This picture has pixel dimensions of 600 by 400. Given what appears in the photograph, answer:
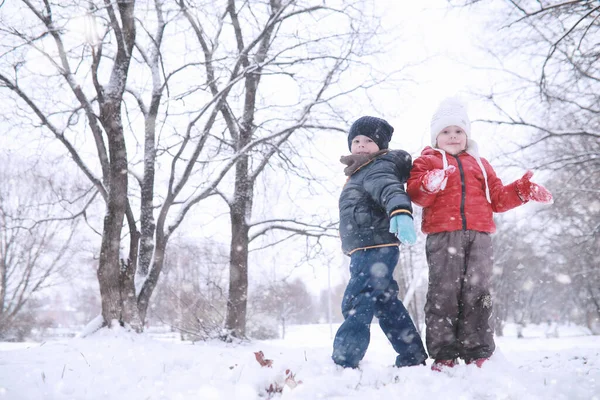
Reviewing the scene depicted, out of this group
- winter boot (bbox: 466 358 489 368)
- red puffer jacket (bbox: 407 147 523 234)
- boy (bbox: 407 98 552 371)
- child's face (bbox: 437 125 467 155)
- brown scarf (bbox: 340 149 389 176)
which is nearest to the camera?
winter boot (bbox: 466 358 489 368)

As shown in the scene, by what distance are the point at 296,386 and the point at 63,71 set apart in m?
4.73

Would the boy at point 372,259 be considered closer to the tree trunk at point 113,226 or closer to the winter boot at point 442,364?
the winter boot at point 442,364

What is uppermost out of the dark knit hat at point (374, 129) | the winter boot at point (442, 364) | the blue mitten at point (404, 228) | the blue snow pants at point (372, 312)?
the dark knit hat at point (374, 129)

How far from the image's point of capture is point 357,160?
2621 millimetres

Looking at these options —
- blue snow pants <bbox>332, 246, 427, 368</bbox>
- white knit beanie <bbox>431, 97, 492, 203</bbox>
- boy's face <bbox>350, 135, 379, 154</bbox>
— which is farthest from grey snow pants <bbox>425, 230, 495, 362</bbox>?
boy's face <bbox>350, 135, 379, 154</bbox>

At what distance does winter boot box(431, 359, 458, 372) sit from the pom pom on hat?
1504 millimetres

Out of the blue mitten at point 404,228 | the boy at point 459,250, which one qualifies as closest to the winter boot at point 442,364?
the boy at point 459,250

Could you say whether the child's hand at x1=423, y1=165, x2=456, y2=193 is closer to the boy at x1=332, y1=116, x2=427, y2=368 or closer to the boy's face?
the boy at x1=332, y1=116, x2=427, y2=368

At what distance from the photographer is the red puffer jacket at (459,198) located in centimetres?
243

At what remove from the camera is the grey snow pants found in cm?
232

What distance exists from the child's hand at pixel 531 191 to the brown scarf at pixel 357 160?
897 mm

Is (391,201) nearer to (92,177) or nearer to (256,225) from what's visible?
(92,177)

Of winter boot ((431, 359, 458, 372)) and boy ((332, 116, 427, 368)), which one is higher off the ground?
boy ((332, 116, 427, 368))

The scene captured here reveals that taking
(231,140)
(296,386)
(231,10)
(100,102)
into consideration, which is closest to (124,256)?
(100,102)
